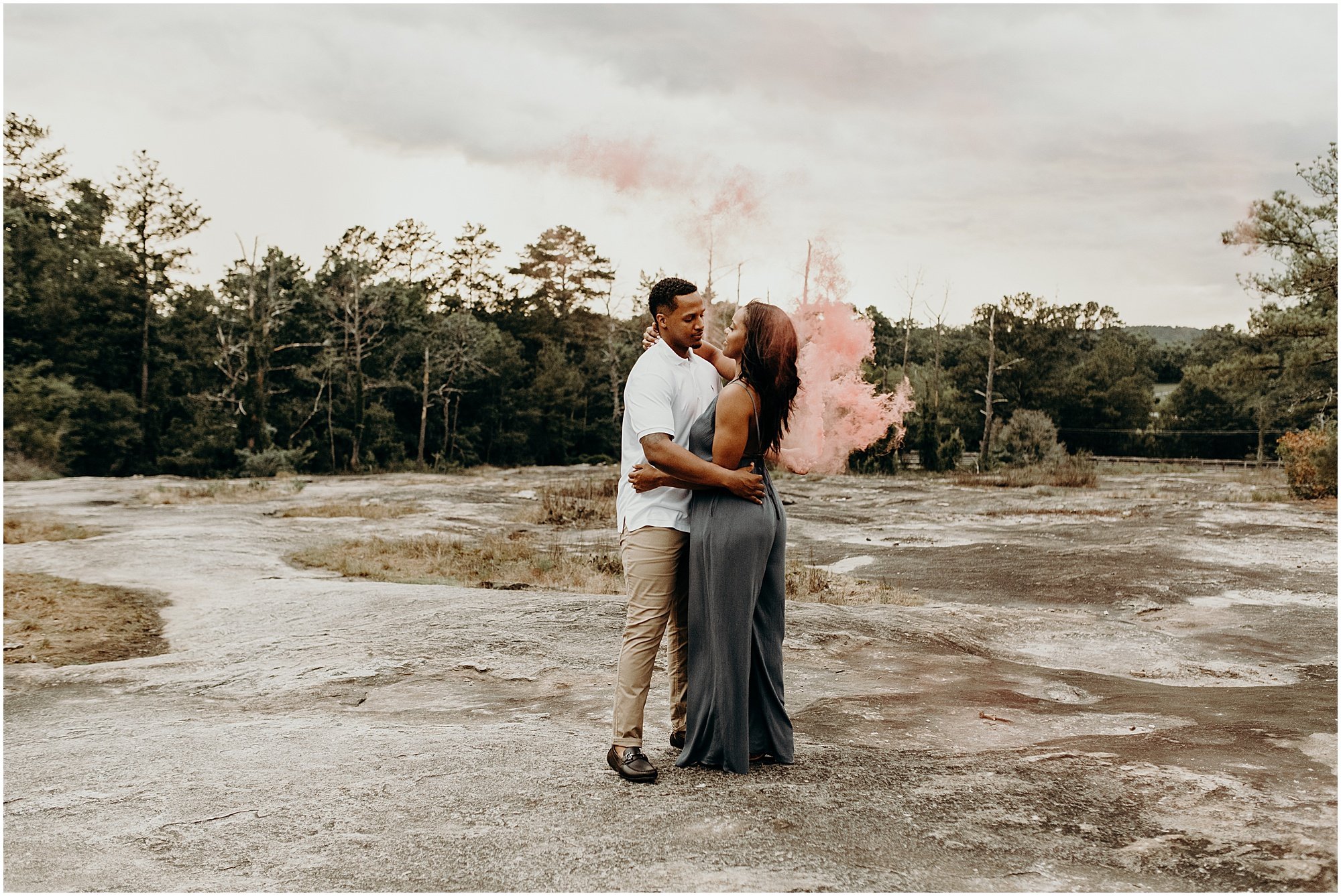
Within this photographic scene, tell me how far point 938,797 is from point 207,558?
1090cm

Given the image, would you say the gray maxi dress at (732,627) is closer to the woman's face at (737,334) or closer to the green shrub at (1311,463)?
the woman's face at (737,334)

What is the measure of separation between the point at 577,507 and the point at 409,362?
3291 centimetres

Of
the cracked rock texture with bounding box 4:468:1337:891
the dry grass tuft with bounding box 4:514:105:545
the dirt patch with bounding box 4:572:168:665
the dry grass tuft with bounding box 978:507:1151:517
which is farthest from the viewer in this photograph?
the dry grass tuft with bounding box 978:507:1151:517

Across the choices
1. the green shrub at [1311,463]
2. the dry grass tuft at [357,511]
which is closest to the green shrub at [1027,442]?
the green shrub at [1311,463]

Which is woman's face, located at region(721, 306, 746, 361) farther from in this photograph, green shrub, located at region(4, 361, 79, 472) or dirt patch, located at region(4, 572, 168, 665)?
green shrub, located at region(4, 361, 79, 472)

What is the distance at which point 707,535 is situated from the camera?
3.96 meters

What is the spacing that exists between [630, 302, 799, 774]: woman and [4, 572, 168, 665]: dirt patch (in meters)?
5.41

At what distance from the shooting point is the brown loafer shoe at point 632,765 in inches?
153

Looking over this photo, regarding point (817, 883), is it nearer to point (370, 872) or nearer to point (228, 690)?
point (370, 872)

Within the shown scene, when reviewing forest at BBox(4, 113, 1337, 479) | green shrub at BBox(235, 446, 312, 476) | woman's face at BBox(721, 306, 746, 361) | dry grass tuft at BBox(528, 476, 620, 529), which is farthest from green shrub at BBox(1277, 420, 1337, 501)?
green shrub at BBox(235, 446, 312, 476)

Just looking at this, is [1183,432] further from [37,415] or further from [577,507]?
[37,415]

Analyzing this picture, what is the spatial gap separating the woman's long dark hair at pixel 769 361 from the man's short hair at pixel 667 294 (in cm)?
27

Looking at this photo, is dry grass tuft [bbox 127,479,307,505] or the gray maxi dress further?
dry grass tuft [bbox 127,479,307,505]

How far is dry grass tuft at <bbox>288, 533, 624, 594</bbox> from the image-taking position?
37.0 feet
